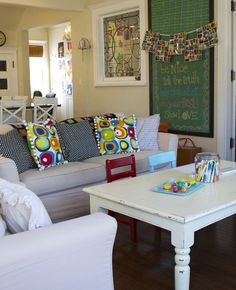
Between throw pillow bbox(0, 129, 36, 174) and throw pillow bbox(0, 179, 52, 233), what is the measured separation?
1511mm

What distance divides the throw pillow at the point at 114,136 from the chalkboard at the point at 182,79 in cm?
139

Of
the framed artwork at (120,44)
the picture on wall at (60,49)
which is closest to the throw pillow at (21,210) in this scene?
the framed artwork at (120,44)

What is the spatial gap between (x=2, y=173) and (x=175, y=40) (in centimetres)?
328

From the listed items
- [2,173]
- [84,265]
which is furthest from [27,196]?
[2,173]

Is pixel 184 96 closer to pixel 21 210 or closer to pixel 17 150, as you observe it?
pixel 17 150

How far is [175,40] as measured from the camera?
5.41 metres

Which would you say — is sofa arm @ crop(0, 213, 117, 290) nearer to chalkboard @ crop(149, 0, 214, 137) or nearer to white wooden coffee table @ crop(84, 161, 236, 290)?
white wooden coffee table @ crop(84, 161, 236, 290)

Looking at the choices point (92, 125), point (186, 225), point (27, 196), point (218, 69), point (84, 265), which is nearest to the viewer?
point (84, 265)

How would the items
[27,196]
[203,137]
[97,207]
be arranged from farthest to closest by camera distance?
[203,137] → [97,207] → [27,196]

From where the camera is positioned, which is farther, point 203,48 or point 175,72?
point 175,72

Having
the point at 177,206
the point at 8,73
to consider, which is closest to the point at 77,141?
the point at 177,206

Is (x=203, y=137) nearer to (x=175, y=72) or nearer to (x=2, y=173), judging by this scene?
(x=175, y=72)

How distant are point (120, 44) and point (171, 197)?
4.63 m

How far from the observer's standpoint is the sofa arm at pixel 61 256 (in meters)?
1.41
